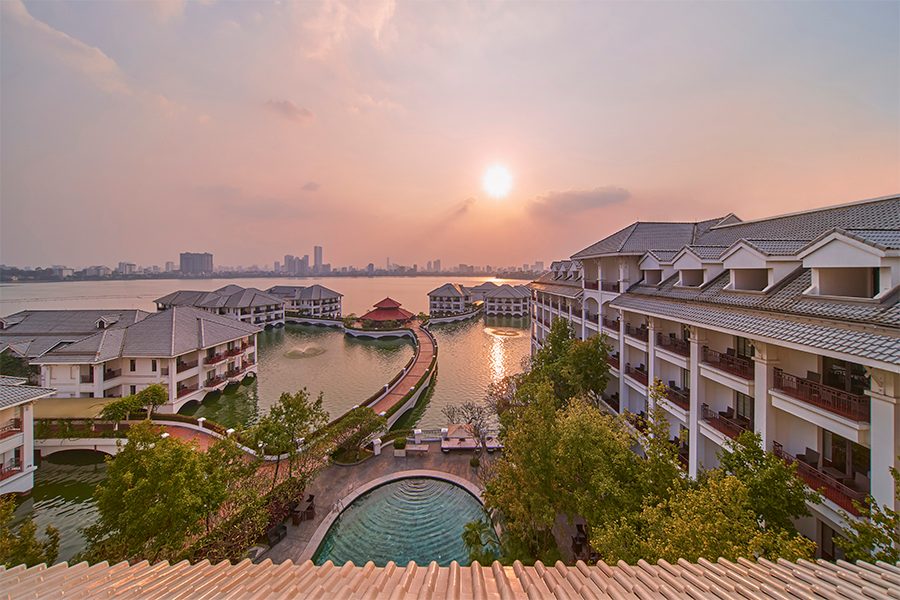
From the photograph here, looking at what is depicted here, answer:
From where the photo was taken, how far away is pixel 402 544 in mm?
10969

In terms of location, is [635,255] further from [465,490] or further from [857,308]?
[465,490]

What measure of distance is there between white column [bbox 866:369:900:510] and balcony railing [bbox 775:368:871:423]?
2.02 feet

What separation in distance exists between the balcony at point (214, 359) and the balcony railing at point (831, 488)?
28.4 meters

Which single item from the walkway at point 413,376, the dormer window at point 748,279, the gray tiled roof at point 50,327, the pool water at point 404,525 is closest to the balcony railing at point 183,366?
the gray tiled roof at point 50,327

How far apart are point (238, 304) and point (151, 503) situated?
4716 cm

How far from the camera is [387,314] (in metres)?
51.9

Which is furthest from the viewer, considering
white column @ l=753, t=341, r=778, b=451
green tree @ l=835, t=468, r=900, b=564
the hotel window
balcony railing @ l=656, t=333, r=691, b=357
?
balcony railing @ l=656, t=333, r=691, b=357

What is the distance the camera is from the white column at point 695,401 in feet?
36.4

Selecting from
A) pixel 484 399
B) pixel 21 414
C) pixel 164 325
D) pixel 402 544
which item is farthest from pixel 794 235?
pixel 164 325

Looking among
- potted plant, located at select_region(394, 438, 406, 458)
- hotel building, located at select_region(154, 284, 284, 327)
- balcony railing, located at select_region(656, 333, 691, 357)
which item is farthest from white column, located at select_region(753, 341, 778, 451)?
hotel building, located at select_region(154, 284, 284, 327)

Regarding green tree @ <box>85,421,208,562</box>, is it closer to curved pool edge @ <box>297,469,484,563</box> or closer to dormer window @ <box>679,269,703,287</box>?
curved pool edge @ <box>297,469,484,563</box>

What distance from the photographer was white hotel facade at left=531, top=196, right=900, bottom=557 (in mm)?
6582

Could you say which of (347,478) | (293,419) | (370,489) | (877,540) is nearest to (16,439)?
(293,419)

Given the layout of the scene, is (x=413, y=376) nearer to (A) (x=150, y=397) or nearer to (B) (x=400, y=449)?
(B) (x=400, y=449)
